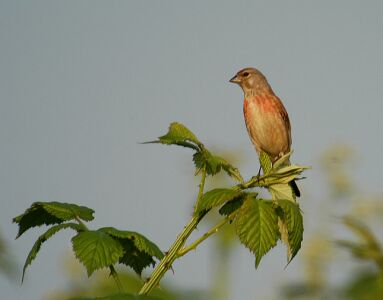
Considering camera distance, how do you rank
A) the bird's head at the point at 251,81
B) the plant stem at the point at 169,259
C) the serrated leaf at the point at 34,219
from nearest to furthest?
the plant stem at the point at 169,259, the serrated leaf at the point at 34,219, the bird's head at the point at 251,81

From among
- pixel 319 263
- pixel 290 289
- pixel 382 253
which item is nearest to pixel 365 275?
pixel 382 253

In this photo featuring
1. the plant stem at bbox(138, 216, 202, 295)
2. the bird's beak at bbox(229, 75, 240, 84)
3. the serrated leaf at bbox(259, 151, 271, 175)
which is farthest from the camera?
the bird's beak at bbox(229, 75, 240, 84)

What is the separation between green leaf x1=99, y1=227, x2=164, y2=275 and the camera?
275 cm

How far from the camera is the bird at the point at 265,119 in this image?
9.84m

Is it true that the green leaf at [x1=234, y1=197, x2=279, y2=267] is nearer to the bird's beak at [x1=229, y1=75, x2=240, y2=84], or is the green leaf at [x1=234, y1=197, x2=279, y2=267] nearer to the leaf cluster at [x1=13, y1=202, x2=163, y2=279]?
the leaf cluster at [x1=13, y1=202, x2=163, y2=279]

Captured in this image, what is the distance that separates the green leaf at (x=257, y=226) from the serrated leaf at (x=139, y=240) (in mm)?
353

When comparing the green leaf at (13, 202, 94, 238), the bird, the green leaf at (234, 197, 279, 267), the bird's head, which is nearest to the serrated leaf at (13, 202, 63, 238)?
the green leaf at (13, 202, 94, 238)

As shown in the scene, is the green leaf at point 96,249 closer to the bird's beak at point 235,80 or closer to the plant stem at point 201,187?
the plant stem at point 201,187

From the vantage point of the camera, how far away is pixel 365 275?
2730mm

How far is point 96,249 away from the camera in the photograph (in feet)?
8.37

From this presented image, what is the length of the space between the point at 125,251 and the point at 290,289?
2748mm

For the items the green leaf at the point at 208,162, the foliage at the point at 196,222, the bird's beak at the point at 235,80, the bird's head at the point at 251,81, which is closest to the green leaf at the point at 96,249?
the foliage at the point at 196,222

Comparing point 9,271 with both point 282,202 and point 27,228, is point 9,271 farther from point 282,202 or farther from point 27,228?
point 282,202

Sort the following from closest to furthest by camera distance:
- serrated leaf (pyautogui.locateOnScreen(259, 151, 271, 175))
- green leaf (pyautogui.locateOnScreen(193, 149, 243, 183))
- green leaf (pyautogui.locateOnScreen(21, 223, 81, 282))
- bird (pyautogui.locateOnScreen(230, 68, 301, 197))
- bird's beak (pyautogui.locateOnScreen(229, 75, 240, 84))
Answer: green leaf (pyautogui.locateOnScreen(21, 223, 81, 282)), green leaf (pyautogui.locateOnScreen(193, 149, 243, 183)), serrated leaf (pyautogui.locateOnScreen(259, 151, 271, 175)), bird (pyautogui.locateOnScreen(230, 68, 301, 197)), bird's beak (pyautogui.locateOnScreen(229, 75, 240, 84))
